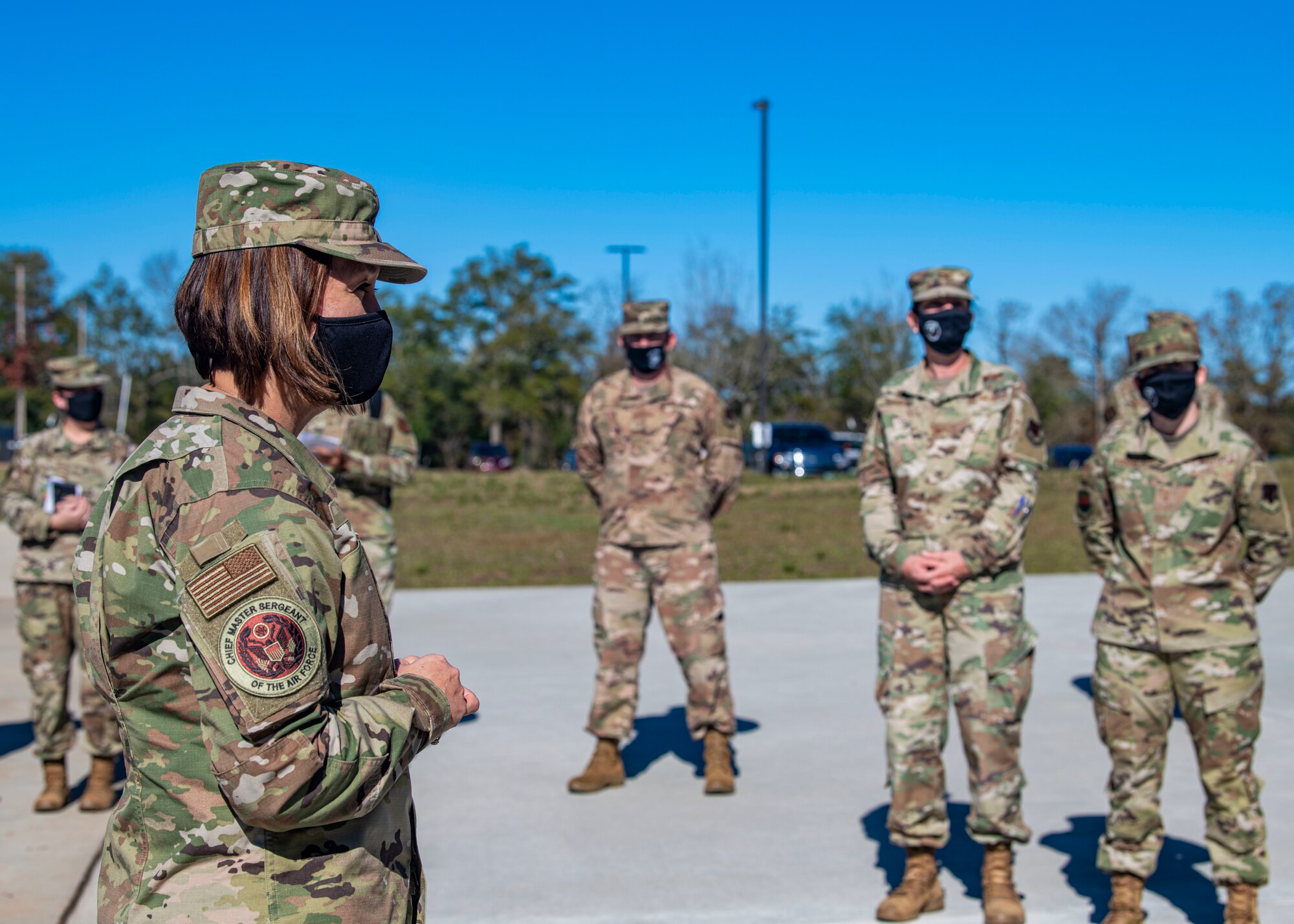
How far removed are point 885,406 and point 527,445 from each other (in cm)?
5346

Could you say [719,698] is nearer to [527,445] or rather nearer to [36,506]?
[36,506]

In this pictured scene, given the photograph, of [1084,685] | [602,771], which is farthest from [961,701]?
[1084,685]

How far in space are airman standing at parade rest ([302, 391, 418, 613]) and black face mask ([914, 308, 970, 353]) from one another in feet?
9.36

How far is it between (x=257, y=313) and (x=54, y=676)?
14.3 feet

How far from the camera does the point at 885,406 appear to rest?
14.9 ft

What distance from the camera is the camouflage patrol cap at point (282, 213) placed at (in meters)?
1.80

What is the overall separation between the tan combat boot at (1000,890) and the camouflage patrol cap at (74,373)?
443 centimetres

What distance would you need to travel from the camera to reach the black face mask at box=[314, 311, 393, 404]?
186 centimetres

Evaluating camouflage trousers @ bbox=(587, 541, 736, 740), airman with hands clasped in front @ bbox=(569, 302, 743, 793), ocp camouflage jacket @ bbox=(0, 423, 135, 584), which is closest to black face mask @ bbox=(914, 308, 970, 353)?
airman with hands clasped in front @ bbox=(569, 302, 743, 793)

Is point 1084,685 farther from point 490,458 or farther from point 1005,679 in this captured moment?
point 490,458

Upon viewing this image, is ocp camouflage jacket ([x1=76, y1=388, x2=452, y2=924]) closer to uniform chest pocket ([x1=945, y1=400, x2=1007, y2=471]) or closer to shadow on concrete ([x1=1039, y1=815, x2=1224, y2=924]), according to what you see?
uniform chest pocket ([x1=945, y1=400, x2=1007, y2=471])

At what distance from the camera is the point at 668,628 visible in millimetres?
5762

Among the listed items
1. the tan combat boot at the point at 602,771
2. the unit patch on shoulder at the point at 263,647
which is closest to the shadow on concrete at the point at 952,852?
the tan combat boot at the point at 602,771

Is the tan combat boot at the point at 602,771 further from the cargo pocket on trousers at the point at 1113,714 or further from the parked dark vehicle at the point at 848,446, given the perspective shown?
the parked dark vehicle at the point at 848,446
